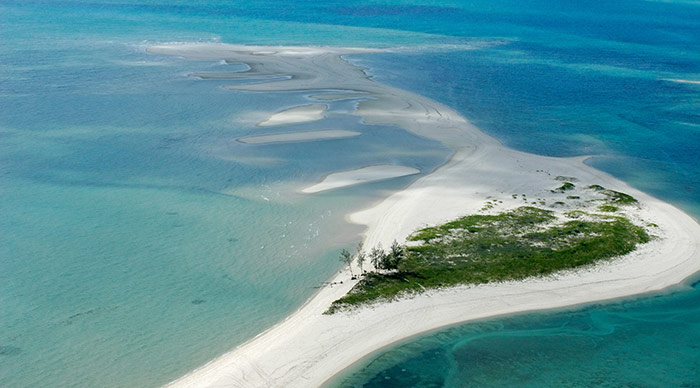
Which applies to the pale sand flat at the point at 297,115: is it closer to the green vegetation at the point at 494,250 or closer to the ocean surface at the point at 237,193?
the ocean surface at the point at 237,193

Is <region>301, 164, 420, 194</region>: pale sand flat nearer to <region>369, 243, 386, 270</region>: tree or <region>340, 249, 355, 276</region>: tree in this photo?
<region>340, 249, 355, 276</region>: tree

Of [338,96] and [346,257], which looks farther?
[338,96]

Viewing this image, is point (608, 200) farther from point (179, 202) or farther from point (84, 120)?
point (84, 120)

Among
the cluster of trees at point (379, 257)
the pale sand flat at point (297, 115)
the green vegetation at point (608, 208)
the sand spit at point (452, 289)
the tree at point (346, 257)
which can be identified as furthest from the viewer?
the pale sand flat at point (297, 115)

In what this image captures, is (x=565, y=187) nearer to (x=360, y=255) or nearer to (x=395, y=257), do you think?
(x=395, y=257)

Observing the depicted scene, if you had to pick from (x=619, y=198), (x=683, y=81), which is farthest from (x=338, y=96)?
(x=683, y=81)

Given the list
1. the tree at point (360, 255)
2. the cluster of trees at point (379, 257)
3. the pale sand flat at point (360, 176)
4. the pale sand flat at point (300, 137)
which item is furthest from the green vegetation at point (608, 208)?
the pale sand flat at point (300, 137)

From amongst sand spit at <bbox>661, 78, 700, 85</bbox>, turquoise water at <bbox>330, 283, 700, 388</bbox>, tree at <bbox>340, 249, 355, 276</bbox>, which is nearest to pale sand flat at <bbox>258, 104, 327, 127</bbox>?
Answer: tree at <bbox>340, 249, 355, 276</bbox>
